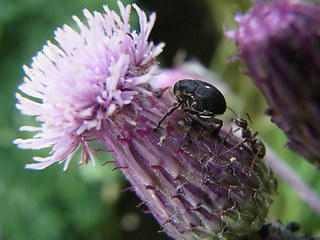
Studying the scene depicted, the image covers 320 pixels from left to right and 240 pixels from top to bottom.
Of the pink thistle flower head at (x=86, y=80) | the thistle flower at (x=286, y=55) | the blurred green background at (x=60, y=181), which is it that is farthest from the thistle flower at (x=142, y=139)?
the blurred green background at (x=60, y=181)

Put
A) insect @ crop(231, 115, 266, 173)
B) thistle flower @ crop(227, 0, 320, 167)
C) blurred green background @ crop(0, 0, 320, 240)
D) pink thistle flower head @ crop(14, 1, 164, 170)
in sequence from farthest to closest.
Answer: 1. blurred green background @ crop(0, 0, 320, 240)
2. insect @ crop(231, 115, 266, 173)
3. pink thistle flower head @ crop(14, 1, 164, 170)
4. thistle flower @ crop(227, 0, 320, 167)

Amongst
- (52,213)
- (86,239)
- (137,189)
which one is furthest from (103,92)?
(86,239)

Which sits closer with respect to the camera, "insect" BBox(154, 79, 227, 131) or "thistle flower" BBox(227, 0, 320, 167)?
"thistle flower" BBox(227, 0, 320, 167)

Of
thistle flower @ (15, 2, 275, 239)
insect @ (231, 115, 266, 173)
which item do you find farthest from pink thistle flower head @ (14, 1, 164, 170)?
insect @ (231, 115, 266, 173)

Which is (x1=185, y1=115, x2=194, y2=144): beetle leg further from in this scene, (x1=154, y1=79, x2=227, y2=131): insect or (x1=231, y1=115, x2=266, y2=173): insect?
(x1=231, y1=115, x2=266, y2=173): insect

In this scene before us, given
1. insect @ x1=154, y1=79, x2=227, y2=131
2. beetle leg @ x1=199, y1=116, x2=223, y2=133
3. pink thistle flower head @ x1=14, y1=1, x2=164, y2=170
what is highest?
pink thistle flower head @ x1=14, y1=1, x2=164, y2=170

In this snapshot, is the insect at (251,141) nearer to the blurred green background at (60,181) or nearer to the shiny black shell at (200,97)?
the shiny black shell at (200,97)

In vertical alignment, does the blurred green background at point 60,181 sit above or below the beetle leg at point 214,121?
Answer: above
